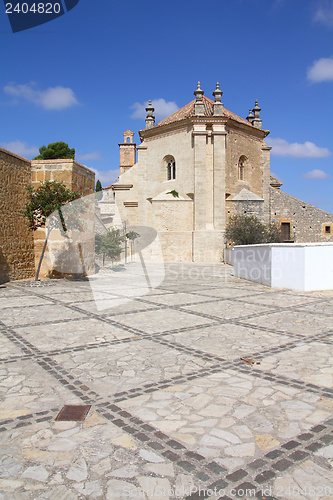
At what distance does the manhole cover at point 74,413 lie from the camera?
2.69 metres

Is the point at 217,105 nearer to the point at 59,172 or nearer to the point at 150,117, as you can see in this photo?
the point at 150,117

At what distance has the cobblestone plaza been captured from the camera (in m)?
2.00

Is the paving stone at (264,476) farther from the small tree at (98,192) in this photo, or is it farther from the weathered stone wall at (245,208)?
the small tree at (98,192)

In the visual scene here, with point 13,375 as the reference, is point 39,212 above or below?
above

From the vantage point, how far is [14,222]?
11336 millimetres

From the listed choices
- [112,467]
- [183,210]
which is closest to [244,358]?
[112,467]

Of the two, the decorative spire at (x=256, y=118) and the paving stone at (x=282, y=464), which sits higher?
the decorative spire at (x=256, y=118)

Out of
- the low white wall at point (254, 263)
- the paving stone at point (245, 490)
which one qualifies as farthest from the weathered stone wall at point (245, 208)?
the paving stone at point (245, 490)

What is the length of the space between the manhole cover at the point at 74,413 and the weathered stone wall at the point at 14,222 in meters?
8.87

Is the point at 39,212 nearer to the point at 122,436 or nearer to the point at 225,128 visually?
the point at 122,436

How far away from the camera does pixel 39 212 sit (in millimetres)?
10898

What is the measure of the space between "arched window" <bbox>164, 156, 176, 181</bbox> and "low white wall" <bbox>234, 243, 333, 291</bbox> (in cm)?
1861

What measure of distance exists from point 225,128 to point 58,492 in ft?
91.8

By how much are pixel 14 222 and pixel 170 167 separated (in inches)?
762
